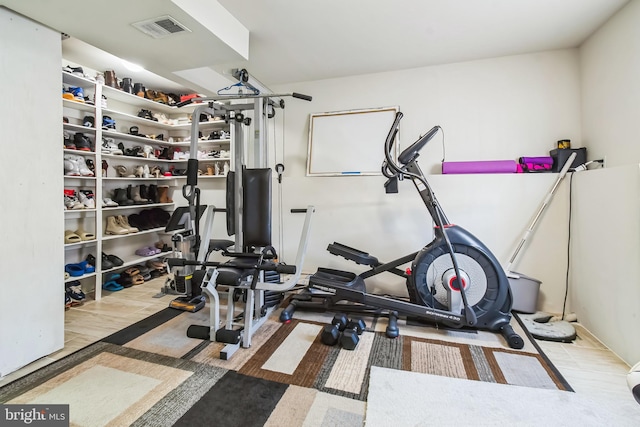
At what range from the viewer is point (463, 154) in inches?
128

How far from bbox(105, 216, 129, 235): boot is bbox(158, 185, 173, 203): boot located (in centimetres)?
76

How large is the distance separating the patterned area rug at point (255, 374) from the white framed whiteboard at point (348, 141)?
194 cm

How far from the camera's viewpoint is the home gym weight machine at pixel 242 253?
2246 mm

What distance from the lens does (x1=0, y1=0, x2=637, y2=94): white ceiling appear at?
200cm

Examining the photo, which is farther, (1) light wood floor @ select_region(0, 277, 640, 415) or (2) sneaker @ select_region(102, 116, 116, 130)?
(2) sneaker @ select_region(102, 116, 116, 130)

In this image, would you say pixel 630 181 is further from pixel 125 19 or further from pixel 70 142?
pixel 70 142

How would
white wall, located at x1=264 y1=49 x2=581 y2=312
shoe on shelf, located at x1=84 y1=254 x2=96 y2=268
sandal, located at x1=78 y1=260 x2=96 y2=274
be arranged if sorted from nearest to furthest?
white wall, located at x1=264 y1=49 x2=581 y2=312 → sandal, located at x1=78 y1=260 x2=96 y2=274 → shoe on shelf, located at x1=84 y1=254 x2=96 y2=268

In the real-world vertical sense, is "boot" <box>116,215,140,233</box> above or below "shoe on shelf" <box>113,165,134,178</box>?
below

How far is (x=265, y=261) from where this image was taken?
7.95ft

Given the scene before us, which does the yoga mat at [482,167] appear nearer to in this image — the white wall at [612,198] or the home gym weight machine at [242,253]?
the white wall at [612,198]

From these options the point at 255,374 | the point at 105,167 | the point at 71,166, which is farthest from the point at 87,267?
the point at 255,374

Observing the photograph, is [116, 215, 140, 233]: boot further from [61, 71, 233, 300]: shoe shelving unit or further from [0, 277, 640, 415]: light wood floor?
[0, 277, 640, 415]: light wood floor

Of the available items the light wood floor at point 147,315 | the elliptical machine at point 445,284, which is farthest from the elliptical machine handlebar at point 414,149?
the light wood floor at point 147,315

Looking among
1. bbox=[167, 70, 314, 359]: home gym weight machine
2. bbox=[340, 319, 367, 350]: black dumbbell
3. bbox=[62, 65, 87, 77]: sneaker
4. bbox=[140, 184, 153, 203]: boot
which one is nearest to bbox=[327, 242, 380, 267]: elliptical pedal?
bbox=[167, 70, 314, 359]: home gym weight machine
